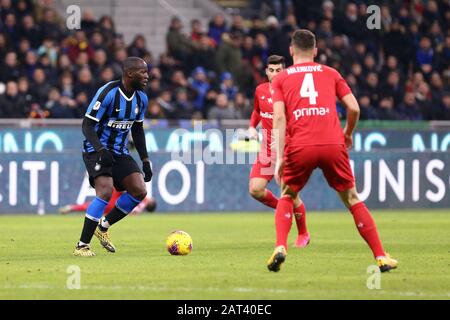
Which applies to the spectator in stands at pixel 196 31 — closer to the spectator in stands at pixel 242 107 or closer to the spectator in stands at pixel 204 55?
the spectator in stands at pixel 204 55

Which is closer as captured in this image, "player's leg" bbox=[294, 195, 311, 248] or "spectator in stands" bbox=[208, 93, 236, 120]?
"player's leg" bbox=[294, 195, 311, 248]

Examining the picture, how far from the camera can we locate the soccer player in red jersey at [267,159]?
12.9 metres

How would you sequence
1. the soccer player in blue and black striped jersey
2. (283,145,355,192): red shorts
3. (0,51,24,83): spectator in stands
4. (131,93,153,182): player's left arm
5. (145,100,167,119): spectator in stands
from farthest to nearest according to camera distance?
(145,100,167,119): spectator in stands → (0,51,24,83): spectator in stands → (131,93,153,182): player's left arm → the soccer player in blue and black striped jersey → (283,145,355,192): red shorts

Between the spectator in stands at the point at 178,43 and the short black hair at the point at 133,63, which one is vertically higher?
the spectator in stands at the point at 178,43

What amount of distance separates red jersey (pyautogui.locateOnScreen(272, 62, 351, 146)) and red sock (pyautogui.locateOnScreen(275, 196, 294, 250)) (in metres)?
0.55

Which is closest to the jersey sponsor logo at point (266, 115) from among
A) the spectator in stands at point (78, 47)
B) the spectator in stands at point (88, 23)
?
the spectator in stands at point (78, 47)

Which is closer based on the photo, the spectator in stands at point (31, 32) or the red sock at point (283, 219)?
the red sock at point (283, 219)

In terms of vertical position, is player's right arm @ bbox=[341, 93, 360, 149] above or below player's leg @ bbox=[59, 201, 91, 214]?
above

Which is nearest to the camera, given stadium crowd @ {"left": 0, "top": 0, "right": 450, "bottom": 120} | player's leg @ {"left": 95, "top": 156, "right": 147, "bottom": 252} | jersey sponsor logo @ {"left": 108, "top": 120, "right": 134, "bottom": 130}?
jersey sponsor logo @ {"left": 108, "top": 120, "right": 134, "bottom": 130}

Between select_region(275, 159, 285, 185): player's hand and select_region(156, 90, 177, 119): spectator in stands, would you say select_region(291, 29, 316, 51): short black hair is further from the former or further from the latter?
select_region(156, 90, 177, 119): spectator in stands

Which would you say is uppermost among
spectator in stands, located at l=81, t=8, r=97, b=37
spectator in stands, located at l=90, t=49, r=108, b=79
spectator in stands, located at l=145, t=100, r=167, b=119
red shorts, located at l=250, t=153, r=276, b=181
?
spectator in stands, located at l=81, t=8, r=97, b=37

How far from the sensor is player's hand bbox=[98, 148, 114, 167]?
11.5 m

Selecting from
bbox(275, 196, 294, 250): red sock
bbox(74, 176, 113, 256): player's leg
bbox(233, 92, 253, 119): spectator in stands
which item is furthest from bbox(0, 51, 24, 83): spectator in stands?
bbox(275, 196, 294, 250): red sock

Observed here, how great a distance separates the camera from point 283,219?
9906mm
